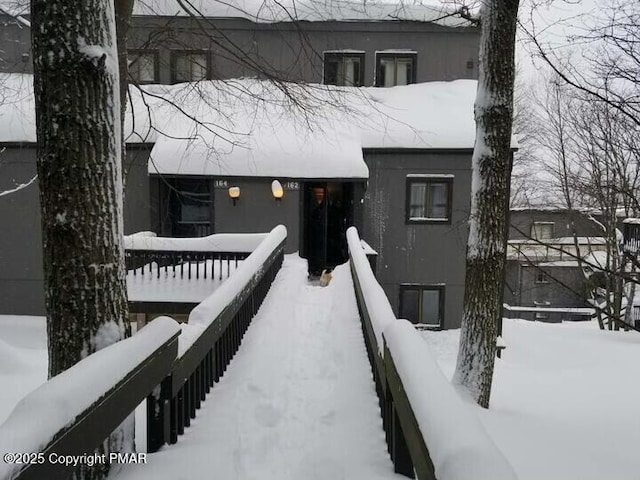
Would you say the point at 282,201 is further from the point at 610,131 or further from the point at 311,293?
the point at 610,131

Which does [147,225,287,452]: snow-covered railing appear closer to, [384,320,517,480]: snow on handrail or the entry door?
[384,320,517,480]: snow on handrail

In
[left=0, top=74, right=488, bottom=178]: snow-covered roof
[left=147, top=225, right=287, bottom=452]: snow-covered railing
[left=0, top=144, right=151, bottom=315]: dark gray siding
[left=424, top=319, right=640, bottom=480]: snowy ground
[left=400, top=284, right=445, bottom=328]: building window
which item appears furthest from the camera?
[left=400, top=284, right=445, bottom=328]: building window

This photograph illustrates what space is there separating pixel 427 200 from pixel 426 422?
13.0 metres

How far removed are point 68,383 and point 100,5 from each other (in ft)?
7.10

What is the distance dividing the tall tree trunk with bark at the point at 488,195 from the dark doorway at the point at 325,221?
325 inches

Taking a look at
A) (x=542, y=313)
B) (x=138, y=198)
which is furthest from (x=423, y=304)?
(x=542, y=313)

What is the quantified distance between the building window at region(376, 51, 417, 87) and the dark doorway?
→ 150 inches

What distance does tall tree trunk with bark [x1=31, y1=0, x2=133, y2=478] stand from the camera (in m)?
2.87

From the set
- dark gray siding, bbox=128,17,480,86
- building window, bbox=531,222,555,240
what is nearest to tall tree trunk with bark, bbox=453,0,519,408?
dark gray siding, bbox=128,17,480,86

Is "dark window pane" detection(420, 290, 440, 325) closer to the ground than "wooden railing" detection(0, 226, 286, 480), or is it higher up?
closer to the ground

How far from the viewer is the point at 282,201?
13.8 metres

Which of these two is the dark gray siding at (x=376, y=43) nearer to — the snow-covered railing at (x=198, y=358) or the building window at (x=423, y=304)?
the building window at (x=423, y=304)

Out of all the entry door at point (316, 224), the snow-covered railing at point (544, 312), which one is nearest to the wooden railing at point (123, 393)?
the entry door at point (316, 224)

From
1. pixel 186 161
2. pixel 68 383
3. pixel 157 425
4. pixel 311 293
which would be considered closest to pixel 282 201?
pixel 186 161
